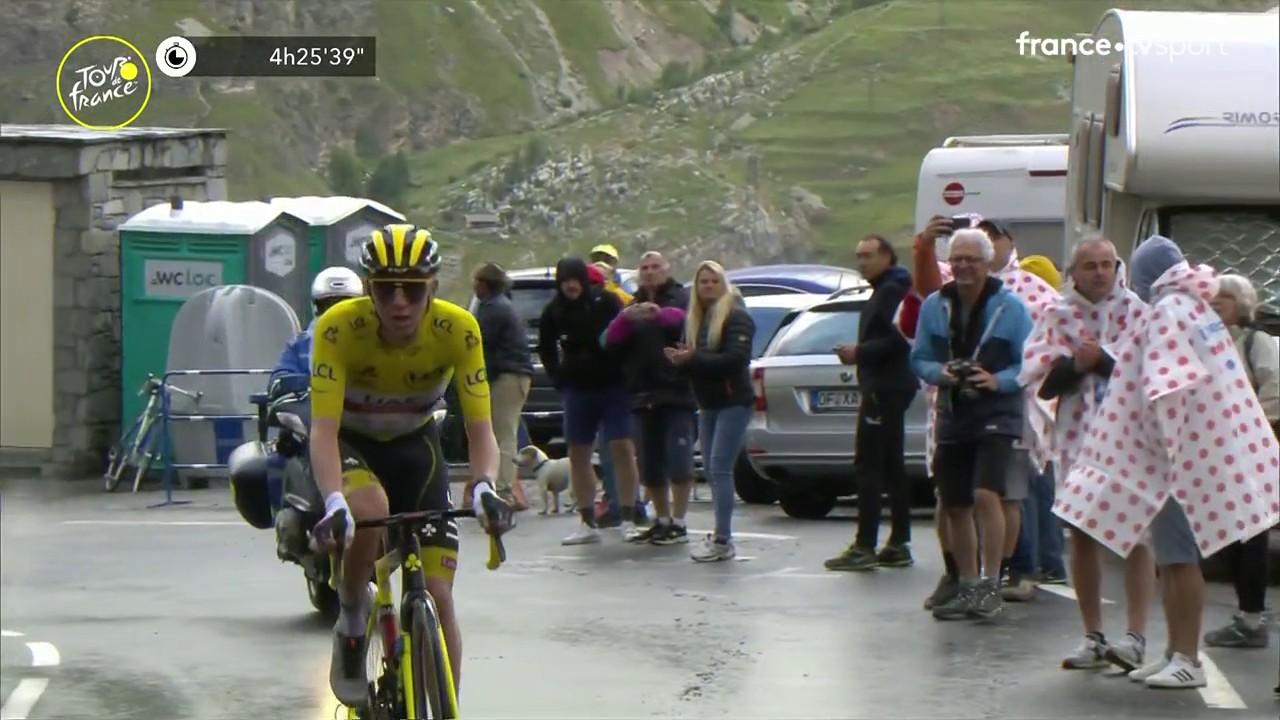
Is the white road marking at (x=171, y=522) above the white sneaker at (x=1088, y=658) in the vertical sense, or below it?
below

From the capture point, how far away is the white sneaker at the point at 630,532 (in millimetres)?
14633

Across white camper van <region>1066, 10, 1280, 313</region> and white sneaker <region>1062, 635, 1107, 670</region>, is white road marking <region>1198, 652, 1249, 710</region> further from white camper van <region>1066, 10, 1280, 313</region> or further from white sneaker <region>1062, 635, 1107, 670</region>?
white camper van <region>1066, 10, 1280, 313</region>

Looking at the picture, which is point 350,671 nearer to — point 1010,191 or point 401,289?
point 401,289

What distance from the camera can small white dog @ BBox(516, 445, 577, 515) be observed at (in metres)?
16.5

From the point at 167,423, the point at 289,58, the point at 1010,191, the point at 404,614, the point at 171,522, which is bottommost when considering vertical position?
the point at 171,522

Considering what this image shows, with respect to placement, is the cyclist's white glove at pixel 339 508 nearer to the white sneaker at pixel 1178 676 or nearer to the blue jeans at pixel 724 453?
the white sneaker at pixel 1178 676

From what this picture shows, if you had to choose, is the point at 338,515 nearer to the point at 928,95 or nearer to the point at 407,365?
the point at 407,365

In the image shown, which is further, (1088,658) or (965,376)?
(965,376)

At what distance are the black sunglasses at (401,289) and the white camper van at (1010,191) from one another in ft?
44.1

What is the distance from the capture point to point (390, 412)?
22.9ft

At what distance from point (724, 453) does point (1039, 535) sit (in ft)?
6.53

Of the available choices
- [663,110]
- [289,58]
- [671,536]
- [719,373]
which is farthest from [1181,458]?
[663,110]

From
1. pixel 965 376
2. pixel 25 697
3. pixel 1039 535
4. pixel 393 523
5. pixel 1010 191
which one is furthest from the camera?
pixel 1010 191

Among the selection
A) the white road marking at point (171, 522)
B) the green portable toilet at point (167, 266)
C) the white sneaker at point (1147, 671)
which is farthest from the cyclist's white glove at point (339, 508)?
the green portable toilet at point (167, 266)
